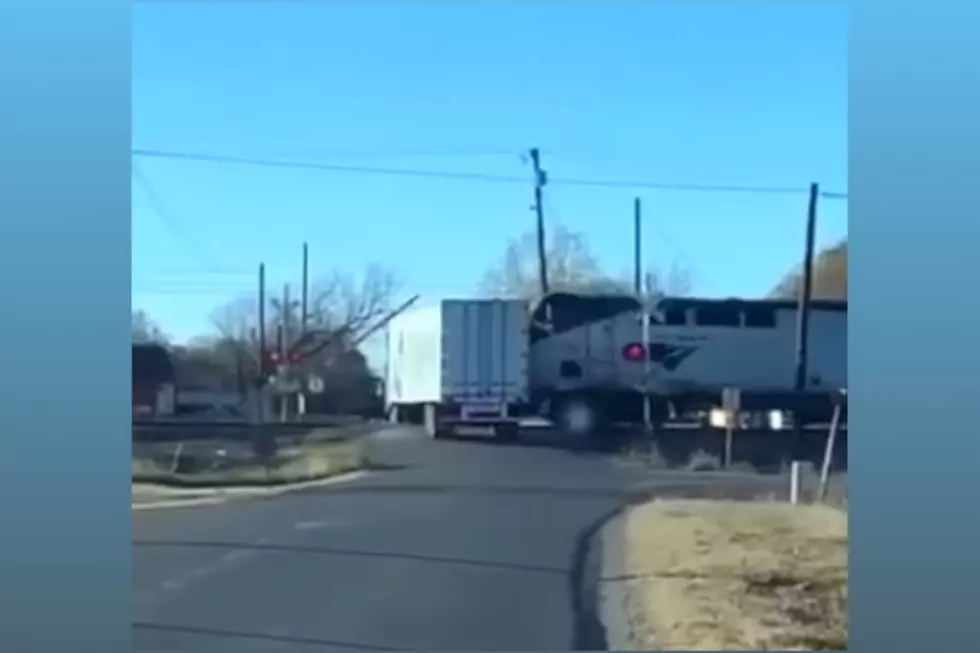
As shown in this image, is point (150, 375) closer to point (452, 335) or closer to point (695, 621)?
point (452, 335)

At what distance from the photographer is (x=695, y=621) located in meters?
5.41

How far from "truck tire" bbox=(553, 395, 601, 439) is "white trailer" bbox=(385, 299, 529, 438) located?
135 mm

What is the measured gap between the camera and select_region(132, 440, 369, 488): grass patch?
5586 millimetres

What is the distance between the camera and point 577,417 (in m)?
5.82

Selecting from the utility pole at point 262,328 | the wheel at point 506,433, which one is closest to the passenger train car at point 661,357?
the wheel at point 506,433

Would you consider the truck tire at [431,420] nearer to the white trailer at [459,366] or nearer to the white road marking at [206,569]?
the white trailer at [459,366]

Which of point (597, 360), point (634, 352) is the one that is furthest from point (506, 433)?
point (634, 352)

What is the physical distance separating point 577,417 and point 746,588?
84 centimetres

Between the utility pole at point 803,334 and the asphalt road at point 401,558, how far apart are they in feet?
1.42

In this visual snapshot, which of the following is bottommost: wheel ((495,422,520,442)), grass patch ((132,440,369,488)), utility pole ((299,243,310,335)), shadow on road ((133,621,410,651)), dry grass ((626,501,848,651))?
shadow on road ((133,621,410,651))

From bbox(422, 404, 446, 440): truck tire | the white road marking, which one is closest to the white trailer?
bbox(422, 404, 446, 440): truck tire

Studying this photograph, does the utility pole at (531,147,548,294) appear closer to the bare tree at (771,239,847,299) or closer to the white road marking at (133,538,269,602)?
the bare tree at (771,239,847,299)

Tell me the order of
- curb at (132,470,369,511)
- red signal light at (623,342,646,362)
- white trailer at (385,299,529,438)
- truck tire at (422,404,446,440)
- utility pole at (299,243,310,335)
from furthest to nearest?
1. red signal light at (623,342,646,362)
2. truck tire at (422,404,446,440)
3. white trailer at (385,299,529,438)
4. curb at (132,470,369,511)
5. utility pole at (299,243,310,335)
